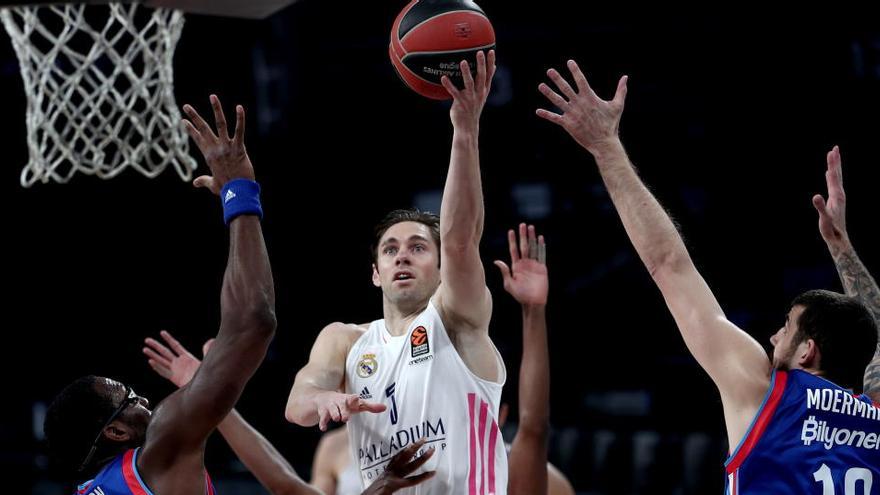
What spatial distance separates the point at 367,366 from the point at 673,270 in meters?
1.30

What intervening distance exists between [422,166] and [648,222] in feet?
19.3

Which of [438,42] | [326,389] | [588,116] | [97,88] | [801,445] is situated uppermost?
[97,88]

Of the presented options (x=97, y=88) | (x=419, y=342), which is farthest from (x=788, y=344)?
(x=97, y=88)

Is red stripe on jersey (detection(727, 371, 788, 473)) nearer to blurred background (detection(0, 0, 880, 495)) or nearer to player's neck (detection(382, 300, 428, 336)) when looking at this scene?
player's neck (detection(382, 300, 428, 336))

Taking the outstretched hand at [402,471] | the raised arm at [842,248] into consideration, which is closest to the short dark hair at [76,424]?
the outstretched hand at [402,471]

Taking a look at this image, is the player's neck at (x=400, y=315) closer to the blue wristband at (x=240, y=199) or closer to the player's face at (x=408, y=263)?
the player's face at (x=408, y=263)

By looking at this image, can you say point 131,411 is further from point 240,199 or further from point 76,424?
point 240,199

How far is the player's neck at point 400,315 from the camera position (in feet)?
13.6

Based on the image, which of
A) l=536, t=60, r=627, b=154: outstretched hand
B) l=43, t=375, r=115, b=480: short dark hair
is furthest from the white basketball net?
l=536, t=60, r=627, b=154: outstretched hand

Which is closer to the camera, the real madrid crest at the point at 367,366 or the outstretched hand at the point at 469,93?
the outstretched hand at the point at 469,93

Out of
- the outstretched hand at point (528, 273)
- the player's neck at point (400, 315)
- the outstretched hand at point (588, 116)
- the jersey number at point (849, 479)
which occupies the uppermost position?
the outstretched hand at point (588, 116)

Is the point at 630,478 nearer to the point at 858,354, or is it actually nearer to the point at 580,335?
the point at 580,335

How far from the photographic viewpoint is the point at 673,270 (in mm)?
3285

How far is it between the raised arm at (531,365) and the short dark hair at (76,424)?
189 cm
